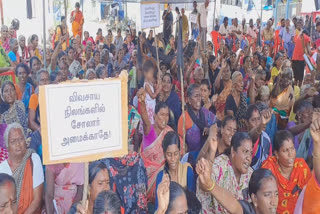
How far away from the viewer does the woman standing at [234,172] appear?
3.12 m

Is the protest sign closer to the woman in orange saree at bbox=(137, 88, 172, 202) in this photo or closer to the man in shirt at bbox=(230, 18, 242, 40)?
the woman in orange saree at bbox=(137, 88, 172, 202)

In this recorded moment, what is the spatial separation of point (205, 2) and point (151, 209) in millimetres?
8878

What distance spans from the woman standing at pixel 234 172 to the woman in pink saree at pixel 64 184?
0.95 meters

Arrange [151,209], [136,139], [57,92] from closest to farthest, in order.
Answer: [57,92]
[151,209]
[136,139]

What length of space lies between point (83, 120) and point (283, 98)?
3.74 meters

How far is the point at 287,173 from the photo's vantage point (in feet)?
10.5

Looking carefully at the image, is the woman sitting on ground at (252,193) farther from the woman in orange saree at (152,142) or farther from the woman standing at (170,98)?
the woman standing at (170,98)

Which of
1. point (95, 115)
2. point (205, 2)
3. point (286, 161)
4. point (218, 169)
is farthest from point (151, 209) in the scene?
point (205, 2)

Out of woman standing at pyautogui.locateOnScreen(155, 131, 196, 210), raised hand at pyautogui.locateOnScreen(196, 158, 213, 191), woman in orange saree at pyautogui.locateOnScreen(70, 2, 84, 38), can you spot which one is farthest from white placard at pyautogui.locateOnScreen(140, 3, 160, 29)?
woman in orange saree at pyautogui.locateOnScreen(70, 2, 84, 38)

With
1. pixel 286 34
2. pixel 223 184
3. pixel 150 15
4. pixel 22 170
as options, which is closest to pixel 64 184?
pixel 22 170

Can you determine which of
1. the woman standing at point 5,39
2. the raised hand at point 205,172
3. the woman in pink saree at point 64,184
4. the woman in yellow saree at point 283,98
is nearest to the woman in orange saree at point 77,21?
the woman standing at point 5,39

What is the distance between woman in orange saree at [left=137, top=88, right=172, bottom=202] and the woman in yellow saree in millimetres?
1583

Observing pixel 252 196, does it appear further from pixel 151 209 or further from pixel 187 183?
pixel 151 209

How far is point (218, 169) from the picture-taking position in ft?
10.3
